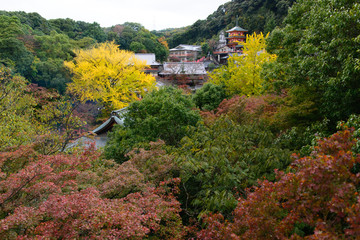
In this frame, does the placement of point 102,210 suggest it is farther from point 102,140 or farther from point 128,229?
point 102,140

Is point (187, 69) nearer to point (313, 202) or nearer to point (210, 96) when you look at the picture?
point (210, 96)

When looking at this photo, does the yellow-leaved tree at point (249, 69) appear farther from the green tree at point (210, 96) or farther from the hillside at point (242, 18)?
the hillside at point (242, 18)

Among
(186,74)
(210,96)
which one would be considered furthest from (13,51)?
(210,96)

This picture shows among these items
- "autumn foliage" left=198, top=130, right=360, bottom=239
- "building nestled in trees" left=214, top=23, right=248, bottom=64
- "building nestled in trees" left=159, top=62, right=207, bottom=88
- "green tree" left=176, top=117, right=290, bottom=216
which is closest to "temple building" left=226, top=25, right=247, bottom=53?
"building nestled in trees" left=214, top=23, right=248, bottom=64

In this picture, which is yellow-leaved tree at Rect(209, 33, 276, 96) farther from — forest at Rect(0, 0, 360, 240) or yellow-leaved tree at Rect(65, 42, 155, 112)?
yellow-leaved tree at Rect(65, 42, 155, 112)

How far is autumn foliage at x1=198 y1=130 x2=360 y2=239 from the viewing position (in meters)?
2.31

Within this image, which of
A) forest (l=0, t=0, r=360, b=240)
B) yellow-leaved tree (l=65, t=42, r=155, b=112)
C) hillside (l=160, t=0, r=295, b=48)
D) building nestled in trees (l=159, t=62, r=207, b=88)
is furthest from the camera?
hillside (l=160, t=0, r=295, b=48)

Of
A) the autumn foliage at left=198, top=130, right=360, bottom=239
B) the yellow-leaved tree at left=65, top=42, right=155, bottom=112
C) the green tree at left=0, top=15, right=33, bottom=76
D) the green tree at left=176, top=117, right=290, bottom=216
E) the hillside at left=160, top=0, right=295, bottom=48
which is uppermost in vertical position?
the hillside at left=160, top=0, right=295, bottom=48

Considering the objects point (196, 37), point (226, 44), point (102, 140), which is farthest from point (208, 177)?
point (196, 37)

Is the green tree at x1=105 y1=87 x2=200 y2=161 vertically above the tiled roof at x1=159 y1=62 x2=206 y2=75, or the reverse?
the tiled roof at x1=159 y1=62 x2=206 y2=75

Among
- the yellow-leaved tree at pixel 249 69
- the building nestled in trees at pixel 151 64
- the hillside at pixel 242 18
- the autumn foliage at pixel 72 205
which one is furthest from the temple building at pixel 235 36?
the autumn foliage at pixel 72 205

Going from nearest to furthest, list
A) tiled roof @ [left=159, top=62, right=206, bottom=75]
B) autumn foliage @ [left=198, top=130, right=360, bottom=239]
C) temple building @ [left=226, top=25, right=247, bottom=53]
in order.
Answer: autumn foliage @ [left=198, top=130, right=360, bottom=239] → tiled roof @ [left=159, top=62, right=206, bottom=75] → temple building @ [left=226, top=25, right=247, bottom=53]

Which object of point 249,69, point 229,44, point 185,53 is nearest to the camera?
point 249,69

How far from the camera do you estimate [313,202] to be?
2.71 meters
